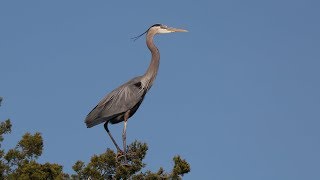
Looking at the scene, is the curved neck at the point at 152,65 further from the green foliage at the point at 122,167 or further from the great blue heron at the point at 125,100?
the green foliage at the point at 122,167

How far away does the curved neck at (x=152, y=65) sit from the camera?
65.4 ft

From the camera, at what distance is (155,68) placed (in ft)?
66.0

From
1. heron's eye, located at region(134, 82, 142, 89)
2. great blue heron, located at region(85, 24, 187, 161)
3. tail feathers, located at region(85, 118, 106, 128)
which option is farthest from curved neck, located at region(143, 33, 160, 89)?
tail feathers, located at region(85, 118, 106, 128)

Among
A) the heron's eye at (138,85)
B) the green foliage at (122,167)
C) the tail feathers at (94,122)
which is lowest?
the green foliage at (122,167)

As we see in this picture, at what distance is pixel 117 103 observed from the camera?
19062mm

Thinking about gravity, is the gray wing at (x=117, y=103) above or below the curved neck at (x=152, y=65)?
below

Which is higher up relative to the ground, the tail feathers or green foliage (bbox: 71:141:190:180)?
the tail feathers

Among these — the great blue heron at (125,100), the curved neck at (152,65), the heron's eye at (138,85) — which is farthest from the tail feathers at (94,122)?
the curved neck at (152,65)

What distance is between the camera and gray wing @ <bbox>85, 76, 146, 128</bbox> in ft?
61.8

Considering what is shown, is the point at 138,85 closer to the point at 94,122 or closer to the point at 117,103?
the point at 117,103

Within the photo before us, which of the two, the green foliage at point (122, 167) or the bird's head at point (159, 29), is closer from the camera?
the green foliage at point (122, 167)

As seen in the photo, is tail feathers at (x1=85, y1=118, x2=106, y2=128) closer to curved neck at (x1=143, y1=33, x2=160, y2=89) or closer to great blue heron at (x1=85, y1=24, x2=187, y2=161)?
great blue heron at (x1=85, y1=24, x2=187, y2=161)

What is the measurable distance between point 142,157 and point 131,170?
0.66 metres

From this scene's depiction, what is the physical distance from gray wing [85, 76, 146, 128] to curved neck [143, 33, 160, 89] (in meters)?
0.26
